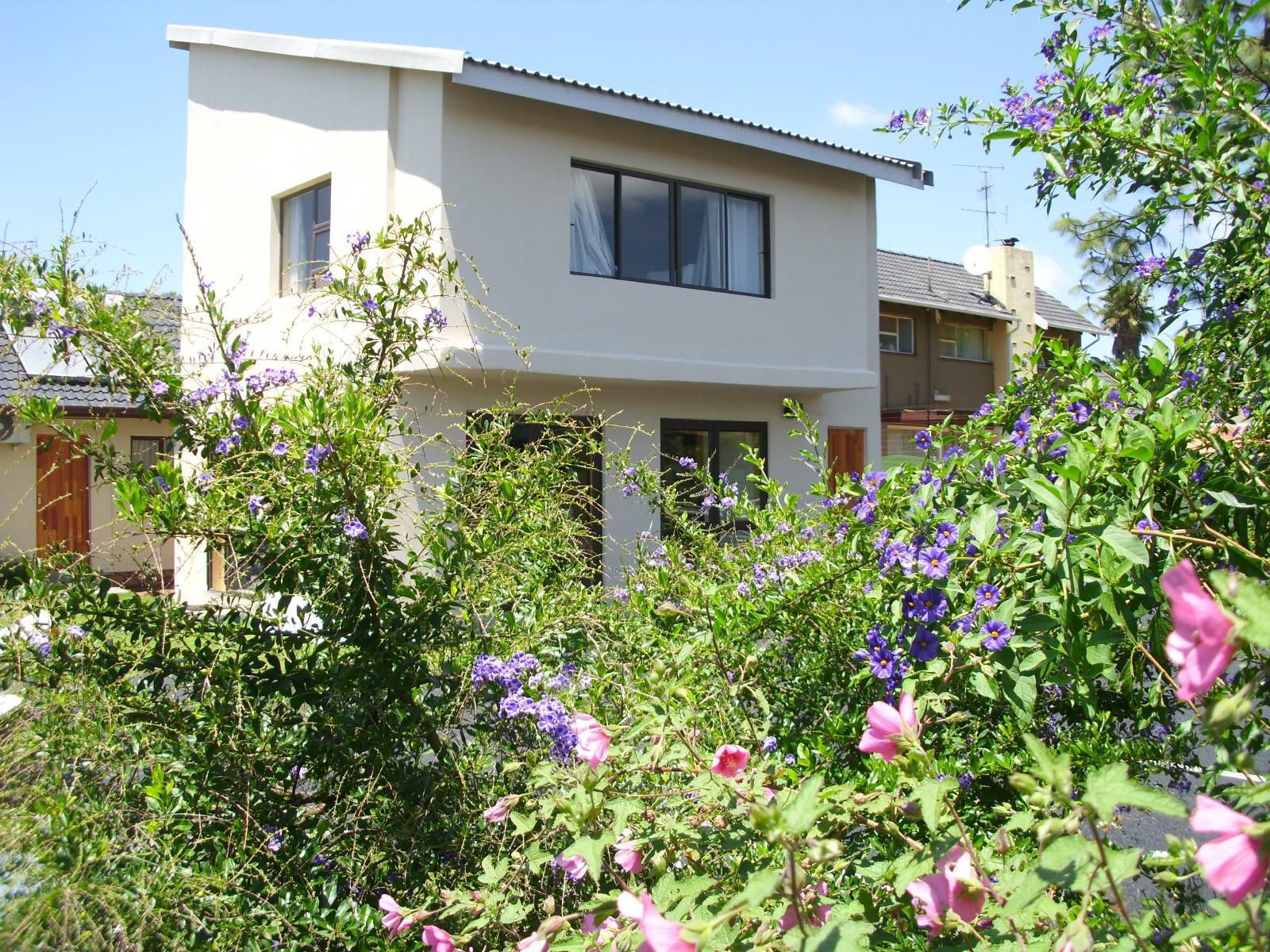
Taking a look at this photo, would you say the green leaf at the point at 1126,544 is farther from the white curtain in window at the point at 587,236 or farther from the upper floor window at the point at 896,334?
the upper floor window at the point at 896,334

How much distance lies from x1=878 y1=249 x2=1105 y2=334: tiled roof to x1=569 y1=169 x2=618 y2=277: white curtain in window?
12.1 metres

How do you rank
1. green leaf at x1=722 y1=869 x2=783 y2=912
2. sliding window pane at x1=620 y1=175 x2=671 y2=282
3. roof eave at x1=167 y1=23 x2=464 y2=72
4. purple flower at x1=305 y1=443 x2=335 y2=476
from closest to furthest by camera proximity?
1. green leaf at x1=722 y1=869 x2=783 y2=912
2. purple flower at x1=305 y1=443 x2=335 y2=476
3. roof eave at x1=167 y1=23 x2=464 y2=72
4. sliding window pane at x1=620 y1=175 x2=671 y2=282

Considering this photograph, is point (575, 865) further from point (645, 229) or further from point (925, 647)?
point (645, 229)

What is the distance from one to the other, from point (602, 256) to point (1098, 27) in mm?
8514

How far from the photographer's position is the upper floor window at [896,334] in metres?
24.0

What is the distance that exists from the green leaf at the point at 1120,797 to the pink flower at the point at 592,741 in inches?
38.6

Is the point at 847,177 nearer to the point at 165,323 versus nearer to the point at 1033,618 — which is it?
the point at 165,323

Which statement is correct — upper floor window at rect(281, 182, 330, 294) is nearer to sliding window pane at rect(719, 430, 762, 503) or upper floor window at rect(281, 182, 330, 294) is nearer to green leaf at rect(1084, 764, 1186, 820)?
sliding window pane at rect(719, 430, 762, 503)

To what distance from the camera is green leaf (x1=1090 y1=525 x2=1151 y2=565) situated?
1837mm

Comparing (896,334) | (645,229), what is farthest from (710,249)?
(896,334)

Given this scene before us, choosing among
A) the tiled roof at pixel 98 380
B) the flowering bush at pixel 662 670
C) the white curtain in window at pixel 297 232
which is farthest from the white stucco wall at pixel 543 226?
the flowering bush at pixel 662 670

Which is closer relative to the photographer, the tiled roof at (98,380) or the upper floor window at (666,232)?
the tiled roof at (98,380)

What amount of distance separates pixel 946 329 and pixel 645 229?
14.9 m

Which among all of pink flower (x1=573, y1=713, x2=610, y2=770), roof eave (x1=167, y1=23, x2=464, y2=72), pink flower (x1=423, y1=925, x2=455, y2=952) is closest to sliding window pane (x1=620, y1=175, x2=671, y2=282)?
roof eave (x1=167, y1=23, x2=464, y2=72)
